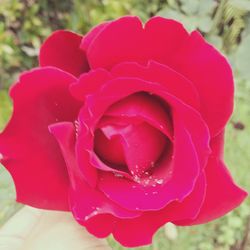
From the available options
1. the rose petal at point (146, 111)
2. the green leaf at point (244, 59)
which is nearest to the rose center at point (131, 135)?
the rose petal at point (146, 111)

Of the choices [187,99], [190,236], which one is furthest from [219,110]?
[190,236]

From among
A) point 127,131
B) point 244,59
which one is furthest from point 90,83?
point 244,59

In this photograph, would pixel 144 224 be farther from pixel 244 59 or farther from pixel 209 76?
pixel 244 59

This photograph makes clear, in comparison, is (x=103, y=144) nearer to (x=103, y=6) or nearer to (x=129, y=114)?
(x=129, y=114)

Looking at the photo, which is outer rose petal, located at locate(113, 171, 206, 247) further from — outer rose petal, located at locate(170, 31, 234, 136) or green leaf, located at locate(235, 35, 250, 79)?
green leaf, located at locate(235, 35, 250, 79)

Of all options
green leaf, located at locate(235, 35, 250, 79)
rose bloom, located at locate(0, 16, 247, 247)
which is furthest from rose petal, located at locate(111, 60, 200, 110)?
green leaf, located at locate(235, 35, 250, 79)

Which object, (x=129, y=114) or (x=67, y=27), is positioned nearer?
(x=129, y=114)
